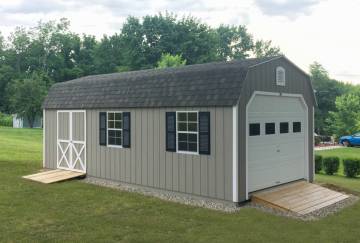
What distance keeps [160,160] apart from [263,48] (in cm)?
6332

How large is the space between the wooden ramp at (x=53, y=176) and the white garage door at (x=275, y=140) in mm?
6135

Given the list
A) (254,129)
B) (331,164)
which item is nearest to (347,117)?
(331,164)

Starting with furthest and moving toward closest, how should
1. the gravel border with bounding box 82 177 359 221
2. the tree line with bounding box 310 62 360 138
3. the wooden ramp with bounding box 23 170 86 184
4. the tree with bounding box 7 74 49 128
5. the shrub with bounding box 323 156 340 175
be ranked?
the tree with bounding box 7 74 49 128
the tree line with bounding box 310 62 360 138
the shrub with bounding box 323 156 340 175
the wooden ramp with bounding box 23 170 86 184
the gravel border with bounding box 82 177 359 221

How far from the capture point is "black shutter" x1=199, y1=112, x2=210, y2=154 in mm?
9133

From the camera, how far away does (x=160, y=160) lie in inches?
403

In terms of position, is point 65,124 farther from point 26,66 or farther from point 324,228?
point 26,66

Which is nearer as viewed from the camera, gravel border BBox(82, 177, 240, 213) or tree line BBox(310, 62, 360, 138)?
gravel border BBox(82, 177, 240, 213)

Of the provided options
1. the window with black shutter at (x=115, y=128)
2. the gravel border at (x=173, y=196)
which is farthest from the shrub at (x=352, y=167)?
the window with black shutter at (x=115, y=128)

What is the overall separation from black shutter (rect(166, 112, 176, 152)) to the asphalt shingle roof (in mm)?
332

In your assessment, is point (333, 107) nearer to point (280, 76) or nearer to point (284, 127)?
point (284, 127)

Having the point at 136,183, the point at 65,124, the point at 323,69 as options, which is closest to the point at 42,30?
the point at 323,69

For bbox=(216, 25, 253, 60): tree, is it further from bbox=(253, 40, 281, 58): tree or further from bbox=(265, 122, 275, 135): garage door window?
bbox=(265, 122, 275, 135): garage door window

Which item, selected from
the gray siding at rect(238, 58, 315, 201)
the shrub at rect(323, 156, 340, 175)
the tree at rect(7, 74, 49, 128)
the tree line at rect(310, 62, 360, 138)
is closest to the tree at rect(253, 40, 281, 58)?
the tree line at rect(310, 62, 360, 138)

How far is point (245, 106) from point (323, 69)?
4679 cm
